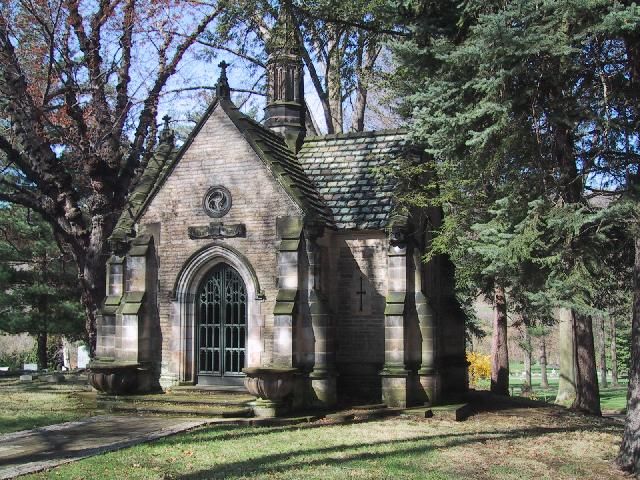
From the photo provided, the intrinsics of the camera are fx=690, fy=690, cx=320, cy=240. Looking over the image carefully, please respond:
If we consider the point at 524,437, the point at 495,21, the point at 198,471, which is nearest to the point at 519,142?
the point at 495,21

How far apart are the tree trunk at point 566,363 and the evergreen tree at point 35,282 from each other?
1813 centimetres

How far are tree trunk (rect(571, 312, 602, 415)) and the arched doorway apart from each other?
323 inches

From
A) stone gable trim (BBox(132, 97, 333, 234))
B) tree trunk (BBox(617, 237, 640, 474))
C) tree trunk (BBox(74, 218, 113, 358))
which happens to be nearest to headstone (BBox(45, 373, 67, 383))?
tree trunk (BBox(74, 218, 113, 358))

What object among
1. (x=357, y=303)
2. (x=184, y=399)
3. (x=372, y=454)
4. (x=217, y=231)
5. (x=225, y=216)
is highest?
(x=225, y=216)

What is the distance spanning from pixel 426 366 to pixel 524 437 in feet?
11.4

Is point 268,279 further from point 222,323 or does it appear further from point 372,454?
point 372,454

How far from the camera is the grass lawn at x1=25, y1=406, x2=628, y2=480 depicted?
358 inches

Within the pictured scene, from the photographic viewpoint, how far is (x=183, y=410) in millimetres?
13922

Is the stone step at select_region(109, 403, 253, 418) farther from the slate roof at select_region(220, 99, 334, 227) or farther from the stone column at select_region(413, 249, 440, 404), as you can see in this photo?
the slate roof at select_region(220, 99, 334, 227)

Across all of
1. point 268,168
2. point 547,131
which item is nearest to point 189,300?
point 268,168

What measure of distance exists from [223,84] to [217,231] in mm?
3654

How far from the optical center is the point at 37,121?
19.6m

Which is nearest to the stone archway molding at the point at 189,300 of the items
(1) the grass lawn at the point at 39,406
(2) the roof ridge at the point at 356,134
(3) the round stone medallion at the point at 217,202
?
(3) the round stone medallion at the point at 217,202

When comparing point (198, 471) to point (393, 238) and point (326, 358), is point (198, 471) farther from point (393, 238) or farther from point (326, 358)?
point (393, 238)
